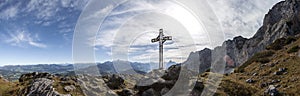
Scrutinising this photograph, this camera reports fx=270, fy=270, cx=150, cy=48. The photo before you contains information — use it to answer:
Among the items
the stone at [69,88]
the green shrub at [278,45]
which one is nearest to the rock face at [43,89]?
the stone at [69,88]

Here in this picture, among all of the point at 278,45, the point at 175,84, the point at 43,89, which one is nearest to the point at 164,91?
the point at 175,84

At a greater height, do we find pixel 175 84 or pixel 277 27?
pixel 277 27

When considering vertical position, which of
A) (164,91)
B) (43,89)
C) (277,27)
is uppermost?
(277,27)

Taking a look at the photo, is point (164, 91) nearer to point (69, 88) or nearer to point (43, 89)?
point (69, 88)

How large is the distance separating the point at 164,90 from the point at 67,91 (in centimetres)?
2350

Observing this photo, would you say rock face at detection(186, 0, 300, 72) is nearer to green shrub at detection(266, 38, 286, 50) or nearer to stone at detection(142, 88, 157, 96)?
green shrub at detection(266, 38, 286, 50)

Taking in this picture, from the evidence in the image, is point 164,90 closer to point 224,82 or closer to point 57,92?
point 224,82

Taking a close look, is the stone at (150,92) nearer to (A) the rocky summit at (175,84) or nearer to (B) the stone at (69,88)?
(A) the rocky summit at (175,84)

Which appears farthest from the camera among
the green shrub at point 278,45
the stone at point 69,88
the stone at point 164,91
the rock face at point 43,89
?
the green shrub at point 278,45

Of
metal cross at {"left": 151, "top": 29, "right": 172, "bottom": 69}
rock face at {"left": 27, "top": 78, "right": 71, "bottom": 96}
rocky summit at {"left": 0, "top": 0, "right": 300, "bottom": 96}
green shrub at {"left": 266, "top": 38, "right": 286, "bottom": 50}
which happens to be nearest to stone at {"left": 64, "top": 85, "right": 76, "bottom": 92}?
rocky summit at {"left": 0, "top": 0, "right": 300, "bottom": 96}

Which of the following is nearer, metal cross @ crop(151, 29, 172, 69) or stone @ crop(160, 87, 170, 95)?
stone @ crop(160, 87, 170, 95)

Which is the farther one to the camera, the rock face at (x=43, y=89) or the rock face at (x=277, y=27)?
the rock face at (x=277, y=27)

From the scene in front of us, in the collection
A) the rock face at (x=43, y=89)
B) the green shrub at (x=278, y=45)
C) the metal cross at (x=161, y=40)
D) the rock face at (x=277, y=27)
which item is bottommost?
the rock face at (x=43, y=89)

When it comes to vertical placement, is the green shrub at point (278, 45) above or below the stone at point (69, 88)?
above
